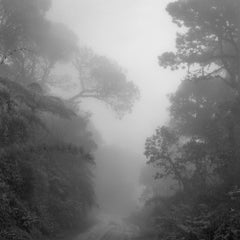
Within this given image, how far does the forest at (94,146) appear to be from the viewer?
15.3 meters

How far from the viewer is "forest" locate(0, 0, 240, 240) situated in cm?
1527

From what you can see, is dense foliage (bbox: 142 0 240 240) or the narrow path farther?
the narrow path

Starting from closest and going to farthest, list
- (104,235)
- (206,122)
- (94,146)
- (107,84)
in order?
(104,235) < (206,122) < (94,146) < (107,84)

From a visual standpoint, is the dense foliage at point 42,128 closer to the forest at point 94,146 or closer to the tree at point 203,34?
the forest at point 94,146

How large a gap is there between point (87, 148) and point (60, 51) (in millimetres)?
12428

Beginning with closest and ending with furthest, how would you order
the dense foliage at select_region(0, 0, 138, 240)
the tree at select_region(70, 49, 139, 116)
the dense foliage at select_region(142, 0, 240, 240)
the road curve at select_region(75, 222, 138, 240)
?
the dense foliage at select_region(0, 0, 138, 240) < the dense foliage at select_region(142, 0, 240, 240) < the road curve at select_region(75, 222, 138, 240) < the tree at select_region(70, 49, 139, 116)

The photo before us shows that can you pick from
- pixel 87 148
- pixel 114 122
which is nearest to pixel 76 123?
pixel 87 148

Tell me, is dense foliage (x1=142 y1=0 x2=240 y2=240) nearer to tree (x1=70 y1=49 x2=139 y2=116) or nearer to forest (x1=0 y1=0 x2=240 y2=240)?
forest (x1=0 y1=0 x2=240 y2=240)

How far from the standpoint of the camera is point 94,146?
1517 inches

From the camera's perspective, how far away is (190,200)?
2170 cm

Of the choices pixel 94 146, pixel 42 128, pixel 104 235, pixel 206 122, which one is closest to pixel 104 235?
pixel 104 235

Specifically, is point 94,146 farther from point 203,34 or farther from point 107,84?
point 203,34

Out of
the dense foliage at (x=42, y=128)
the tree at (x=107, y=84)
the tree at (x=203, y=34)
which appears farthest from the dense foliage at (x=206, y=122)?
the tree at (x=107, y=84)

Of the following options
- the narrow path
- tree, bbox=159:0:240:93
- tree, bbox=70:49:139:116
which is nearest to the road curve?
the narrow path
